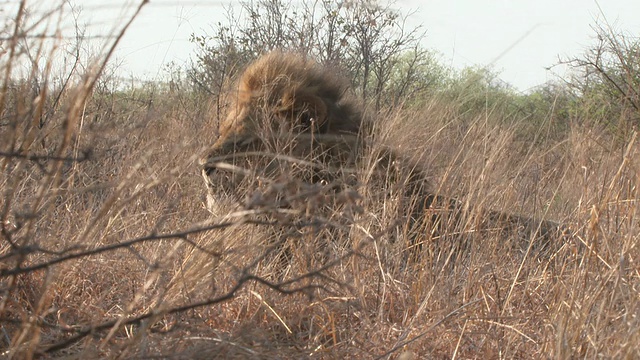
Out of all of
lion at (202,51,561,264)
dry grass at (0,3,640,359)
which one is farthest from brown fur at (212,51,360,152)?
dry grass at (0,3,640,359)

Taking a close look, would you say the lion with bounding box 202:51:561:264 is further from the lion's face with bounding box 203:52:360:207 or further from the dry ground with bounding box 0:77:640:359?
the dry ground with bounding box 0:77:640:359

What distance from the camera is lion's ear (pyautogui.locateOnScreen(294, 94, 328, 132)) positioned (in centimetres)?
451

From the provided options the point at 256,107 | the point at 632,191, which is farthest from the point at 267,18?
the point at 632,191

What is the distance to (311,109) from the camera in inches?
179

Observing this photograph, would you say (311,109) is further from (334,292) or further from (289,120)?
(334,292)

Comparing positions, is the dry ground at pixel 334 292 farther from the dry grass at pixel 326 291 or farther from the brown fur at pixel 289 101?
the brown fur at pixel 289 101

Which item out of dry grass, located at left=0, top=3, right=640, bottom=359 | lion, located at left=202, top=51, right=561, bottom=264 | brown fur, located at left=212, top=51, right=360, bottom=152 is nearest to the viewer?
dry grass, located at left=0, top=3, right=640, bottom=359

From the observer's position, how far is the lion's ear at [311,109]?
451 cm

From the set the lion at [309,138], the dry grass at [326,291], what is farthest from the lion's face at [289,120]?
the dry grass at [326,291]

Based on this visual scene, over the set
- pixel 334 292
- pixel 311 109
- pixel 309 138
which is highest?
pixel 311 109

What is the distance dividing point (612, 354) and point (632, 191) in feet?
4.09

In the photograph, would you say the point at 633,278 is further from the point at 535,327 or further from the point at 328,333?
the point at 328,333

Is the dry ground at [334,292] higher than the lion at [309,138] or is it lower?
lower

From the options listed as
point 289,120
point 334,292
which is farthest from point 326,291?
point 289,120
